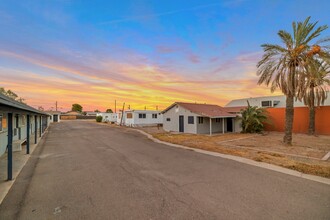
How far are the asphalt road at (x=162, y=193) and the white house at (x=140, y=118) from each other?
26670 mm

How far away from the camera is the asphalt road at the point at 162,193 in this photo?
3873mm

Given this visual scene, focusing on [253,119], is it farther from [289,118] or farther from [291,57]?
[291,57]

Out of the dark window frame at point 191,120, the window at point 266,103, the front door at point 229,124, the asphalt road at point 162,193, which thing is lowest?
the asphalt road at point 162,193

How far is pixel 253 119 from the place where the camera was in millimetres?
20531

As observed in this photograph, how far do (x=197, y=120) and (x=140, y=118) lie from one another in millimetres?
16219

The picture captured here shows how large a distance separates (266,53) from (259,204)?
13.2 m

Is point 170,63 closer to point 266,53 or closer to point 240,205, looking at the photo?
point 266,53

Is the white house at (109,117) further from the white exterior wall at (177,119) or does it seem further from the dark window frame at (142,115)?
the white exterior wall at (177,119)

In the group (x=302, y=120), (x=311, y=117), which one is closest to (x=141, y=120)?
(x=302, y=120)

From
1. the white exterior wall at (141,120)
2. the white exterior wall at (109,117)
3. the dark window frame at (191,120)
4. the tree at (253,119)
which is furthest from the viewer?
the white exterior wall at (109,117)

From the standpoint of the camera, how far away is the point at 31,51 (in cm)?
1472

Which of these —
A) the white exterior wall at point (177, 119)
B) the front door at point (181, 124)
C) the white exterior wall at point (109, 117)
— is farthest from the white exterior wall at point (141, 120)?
the white exterior wall at point (109, 117)

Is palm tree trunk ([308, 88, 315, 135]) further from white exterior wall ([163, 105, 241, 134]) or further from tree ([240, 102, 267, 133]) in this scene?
white exterior wall ([163, 105, 241, 134])

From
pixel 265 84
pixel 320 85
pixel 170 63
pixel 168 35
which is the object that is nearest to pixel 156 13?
pixel 168 35
